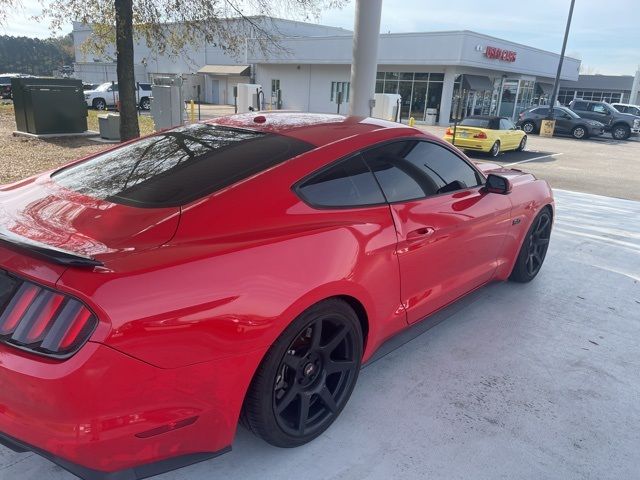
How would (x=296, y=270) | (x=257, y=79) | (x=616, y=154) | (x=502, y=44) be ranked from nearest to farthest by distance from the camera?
(x=296, y=270)
(x=616, y=154)
(x=502, y=44)
(x=257, y=79)

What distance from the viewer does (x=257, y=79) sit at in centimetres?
4094

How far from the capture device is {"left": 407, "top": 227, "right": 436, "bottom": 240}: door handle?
2918 mm

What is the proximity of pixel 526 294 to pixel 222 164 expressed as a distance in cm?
328

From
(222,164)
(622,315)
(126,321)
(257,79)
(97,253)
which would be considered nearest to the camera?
(126,321)

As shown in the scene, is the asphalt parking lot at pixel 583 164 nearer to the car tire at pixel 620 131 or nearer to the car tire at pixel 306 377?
the car tire at pixel 620 131

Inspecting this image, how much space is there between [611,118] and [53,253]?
30796 mm

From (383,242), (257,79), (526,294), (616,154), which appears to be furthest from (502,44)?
(383,242)

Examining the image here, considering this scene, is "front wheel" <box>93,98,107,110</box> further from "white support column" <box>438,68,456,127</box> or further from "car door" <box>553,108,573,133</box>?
"car door" <box>553,108,573,133</box>

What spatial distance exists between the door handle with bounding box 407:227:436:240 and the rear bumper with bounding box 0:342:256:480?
4.57 ft

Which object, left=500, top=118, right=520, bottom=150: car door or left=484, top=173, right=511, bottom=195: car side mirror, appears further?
left=500, top=118, right=520, bottom=150: car door

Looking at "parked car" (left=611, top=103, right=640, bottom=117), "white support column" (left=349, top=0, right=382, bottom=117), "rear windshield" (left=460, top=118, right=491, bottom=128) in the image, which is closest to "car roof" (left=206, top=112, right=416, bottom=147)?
"white support column" (left=349, top=0, right=382, bottom=117)

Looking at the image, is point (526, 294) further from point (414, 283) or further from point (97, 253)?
point (97, 253)

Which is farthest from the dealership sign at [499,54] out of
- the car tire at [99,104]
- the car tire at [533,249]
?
the car tire at [533,249]

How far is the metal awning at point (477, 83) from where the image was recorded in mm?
30766
